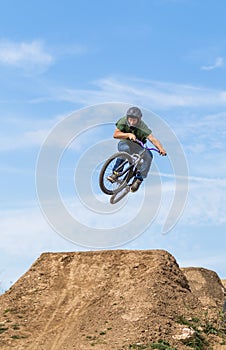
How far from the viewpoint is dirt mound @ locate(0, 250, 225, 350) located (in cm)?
A: 2514

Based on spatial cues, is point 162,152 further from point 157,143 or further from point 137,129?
point 137,129

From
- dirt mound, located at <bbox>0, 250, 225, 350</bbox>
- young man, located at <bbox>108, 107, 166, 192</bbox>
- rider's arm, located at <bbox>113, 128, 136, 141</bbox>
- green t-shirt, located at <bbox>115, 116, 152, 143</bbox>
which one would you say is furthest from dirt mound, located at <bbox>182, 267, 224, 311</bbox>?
rider's arm, located at <bbox>113, 128, 136, 141</bbox>

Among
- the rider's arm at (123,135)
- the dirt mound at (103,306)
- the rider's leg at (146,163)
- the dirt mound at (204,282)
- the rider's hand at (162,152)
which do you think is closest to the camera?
the rider's arm at (123,135)

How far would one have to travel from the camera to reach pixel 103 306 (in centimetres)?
2762

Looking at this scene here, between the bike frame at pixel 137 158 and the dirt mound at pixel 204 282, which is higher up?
the dirt mound at pixel 204 282

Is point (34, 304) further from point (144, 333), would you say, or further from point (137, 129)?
point (137, 129)

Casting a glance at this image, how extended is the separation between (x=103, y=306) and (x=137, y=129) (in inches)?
392

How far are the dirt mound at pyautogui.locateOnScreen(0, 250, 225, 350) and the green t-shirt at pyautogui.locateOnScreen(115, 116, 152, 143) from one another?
8.67 meters

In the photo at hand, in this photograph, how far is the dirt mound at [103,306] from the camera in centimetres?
2514

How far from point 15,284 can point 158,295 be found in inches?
319

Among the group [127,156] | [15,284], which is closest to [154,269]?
[15,284]

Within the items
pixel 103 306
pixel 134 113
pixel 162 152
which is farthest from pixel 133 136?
pixel 103 306

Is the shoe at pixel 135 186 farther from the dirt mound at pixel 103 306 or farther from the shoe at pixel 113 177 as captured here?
the dirt mound at pixel 103 306

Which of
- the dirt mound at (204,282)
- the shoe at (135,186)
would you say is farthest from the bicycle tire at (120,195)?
the dirt mound at (204,282)
